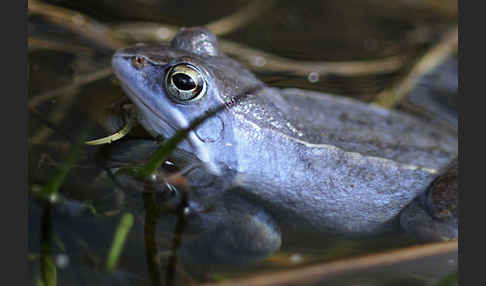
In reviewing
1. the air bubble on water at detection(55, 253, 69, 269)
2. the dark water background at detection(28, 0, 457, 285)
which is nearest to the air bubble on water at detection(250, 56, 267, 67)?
the dark water background at detection(28, 0, 457, 285)

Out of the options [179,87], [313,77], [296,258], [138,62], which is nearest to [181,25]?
[313,77]

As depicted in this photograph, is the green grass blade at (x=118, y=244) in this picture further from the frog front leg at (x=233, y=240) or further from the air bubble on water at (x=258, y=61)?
the air bubble on water at (x=258, y=61)

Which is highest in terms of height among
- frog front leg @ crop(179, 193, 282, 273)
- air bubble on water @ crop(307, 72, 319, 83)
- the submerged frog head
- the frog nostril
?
air bubble on water @ crop(307, 72, 319, 83)

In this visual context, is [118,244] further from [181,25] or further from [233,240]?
[181,25]

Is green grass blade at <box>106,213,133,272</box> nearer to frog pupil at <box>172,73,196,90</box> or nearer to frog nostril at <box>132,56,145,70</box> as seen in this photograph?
frog pupil at <box>172,73,196,90</box>

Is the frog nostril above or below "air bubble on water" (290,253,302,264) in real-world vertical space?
above

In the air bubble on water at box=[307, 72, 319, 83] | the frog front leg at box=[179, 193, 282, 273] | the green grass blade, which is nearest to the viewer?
the green grass blade

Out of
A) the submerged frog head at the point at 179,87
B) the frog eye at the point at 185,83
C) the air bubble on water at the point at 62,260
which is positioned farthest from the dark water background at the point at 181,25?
the frog eye at the point at 185,83
